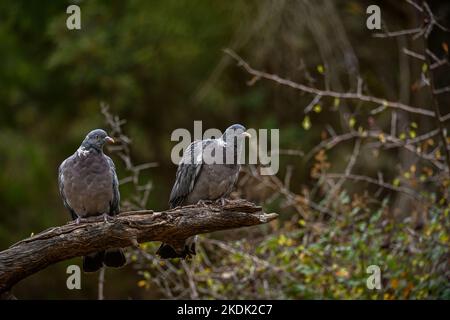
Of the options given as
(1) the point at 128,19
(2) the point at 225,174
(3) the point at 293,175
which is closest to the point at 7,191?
(1) the point at 128,19

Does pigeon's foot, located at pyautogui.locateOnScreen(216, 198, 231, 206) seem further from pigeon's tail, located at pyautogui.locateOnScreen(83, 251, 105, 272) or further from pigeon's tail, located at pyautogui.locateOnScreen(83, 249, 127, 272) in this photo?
pigeon's tail, located at pyautogui.locateOnScreen(83, 251, 105, 272)

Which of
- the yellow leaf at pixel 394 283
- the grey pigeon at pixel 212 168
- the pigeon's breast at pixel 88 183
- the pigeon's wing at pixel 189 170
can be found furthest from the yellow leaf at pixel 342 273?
the pigeon's breast at pixel 88 183

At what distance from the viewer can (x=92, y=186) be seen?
530cm

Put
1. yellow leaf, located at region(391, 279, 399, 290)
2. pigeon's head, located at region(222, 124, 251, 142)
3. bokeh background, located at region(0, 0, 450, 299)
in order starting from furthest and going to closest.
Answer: bokeh background, located at region(0, 0, 450, 299) → yellow leaf, located at region(391, 279, 399, 290) → pigeon's head, located at region(222, 124, 251, 142)

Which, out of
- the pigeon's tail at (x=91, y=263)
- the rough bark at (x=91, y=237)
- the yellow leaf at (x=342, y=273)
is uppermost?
the rough bark at (x=91, y=237)

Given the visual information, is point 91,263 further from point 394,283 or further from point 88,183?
point 394,283

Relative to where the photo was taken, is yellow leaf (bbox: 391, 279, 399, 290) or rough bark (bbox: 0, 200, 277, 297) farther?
yellow leaf (bbox: 391, 279, 399, 290)

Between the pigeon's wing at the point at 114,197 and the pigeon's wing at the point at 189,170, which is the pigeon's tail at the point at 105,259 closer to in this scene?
the pigeon's wing at the point at 114,197

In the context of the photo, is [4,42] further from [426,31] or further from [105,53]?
[426,31]

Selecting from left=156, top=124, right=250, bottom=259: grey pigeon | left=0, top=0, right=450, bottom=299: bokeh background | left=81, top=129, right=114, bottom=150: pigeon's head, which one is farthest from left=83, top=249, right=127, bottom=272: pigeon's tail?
left=0, top=0, right=450, bottom=299: bokeh background

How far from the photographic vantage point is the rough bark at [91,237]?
4.65 meters

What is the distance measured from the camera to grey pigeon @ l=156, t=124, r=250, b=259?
18.2 ft

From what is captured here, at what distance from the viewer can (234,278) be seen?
6672 millimetres

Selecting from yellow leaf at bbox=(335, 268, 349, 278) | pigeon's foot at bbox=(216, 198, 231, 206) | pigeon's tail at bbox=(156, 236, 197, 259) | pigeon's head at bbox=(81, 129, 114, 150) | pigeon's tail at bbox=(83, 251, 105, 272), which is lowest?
yellow leaf at bbox=(335, 268, 349, 278)
